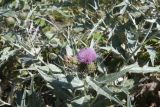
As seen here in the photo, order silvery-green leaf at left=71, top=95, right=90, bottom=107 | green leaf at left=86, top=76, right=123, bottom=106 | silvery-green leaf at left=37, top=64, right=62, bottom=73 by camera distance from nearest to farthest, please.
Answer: green leaf at left=86, top=76, right=123, bottom=106 < silvery-green leaf at left=71, top=95, right=90, bottom=107 < silvery-green leaf at left=37, top=64, right=62, bottom=73

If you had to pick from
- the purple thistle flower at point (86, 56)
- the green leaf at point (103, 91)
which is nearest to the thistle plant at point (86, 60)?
the purple thistle flower at point (86, 56)

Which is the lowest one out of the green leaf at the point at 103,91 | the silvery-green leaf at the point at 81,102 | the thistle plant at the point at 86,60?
the silvery-green leaf at the point at 81,102

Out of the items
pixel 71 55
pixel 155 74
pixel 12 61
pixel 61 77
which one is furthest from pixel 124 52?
pixel 12 61

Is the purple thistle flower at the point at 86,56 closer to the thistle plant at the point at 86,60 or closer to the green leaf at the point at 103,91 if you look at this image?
the thistle plant at the point at 86,60

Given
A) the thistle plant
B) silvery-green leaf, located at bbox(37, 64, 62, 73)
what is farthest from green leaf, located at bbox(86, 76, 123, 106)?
silvery-green leaf, located at bbox(37, 64, 62, 73)

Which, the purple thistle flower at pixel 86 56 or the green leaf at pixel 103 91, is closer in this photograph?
the green leaf at pixel 103 91

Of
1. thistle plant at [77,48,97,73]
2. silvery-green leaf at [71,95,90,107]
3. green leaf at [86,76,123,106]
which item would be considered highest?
thistle plant at [77,48,97,73]

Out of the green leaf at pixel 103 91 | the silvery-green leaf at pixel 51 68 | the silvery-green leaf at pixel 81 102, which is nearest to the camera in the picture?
the green leaf at pixel 103 91

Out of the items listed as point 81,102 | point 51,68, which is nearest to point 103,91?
point 81,102

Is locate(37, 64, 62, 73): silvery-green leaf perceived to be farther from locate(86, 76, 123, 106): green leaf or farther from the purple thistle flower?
locate(86, 76, 123, 106): green leaf

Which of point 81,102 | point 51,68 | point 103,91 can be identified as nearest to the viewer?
point 103,91

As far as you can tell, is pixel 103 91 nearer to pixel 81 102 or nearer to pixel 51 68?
pixel 81 102

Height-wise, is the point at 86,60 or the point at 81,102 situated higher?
the point at 86,60

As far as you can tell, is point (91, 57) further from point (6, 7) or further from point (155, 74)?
point (6, 7)
